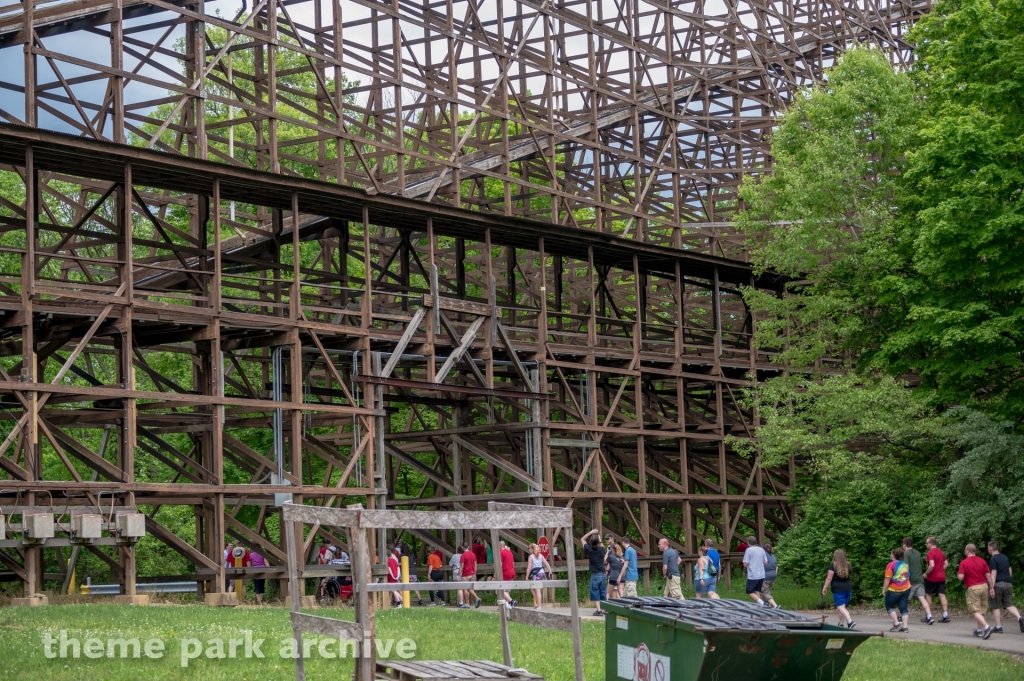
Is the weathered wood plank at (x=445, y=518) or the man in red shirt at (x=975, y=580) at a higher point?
the weathered wood plank at (x=445, y=518)

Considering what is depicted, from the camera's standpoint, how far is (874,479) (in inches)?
1206

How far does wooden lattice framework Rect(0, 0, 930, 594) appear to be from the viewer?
81.1ft

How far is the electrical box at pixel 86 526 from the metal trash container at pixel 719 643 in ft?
36.3

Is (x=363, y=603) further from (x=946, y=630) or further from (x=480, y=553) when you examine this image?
(x=480, y=553)

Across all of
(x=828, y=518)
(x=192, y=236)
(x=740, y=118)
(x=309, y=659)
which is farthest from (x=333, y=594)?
(x=740, y=118)

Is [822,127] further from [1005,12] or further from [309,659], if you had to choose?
[309,659]

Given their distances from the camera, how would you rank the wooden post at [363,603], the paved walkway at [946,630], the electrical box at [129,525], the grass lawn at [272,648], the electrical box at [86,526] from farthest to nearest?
the electrical box at [129,525]
the electrical box at [86,526]
the paved walkway at [946,630]
the grass lawn at [272,648]
the wooden post at [363,603]

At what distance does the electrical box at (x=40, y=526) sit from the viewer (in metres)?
21.1

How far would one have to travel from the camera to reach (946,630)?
23672 millimetres

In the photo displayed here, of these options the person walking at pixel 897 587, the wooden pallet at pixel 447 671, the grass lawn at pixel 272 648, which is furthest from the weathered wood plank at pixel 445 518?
the person walking at pixel 897 587

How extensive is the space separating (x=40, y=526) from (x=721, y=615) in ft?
40.8

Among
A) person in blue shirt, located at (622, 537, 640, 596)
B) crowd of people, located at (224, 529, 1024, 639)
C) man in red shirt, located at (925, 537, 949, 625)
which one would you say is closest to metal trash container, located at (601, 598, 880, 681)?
crowd of people, located at (224, 529, 1024, 639)

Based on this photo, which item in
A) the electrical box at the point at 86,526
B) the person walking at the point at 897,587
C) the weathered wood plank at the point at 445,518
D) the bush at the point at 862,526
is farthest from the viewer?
the bush at the point at 862,526

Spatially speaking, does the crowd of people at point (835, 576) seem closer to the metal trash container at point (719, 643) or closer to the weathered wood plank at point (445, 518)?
the metal trash container at point (719, 643)
